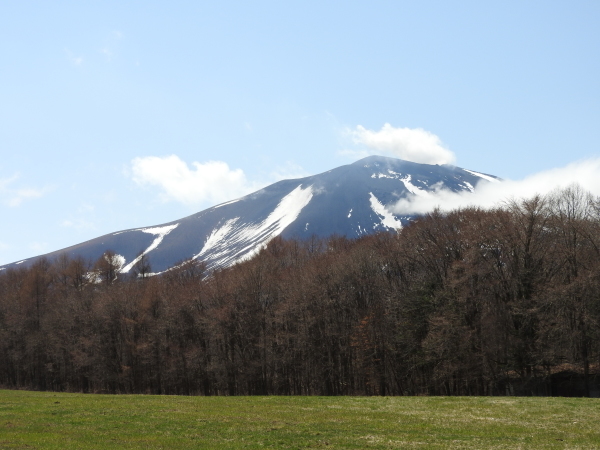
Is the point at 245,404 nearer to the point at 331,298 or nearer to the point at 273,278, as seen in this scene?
the point at 331,298

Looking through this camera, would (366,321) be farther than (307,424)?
Yes

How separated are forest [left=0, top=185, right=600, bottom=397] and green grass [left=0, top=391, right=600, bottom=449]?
14.1 meters

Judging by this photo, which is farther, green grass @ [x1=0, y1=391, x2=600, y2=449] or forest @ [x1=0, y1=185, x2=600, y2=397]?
forest @ [x1=0, y1=185, x2=600, y2=397]

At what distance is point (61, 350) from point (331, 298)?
45.0m

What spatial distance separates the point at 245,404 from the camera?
34594mm

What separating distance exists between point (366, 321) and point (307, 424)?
35.8 m

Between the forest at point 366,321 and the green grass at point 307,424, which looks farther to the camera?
the forest at point 366,321

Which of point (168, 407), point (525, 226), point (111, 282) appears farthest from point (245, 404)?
point (111, 282)

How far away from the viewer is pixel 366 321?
197 feet

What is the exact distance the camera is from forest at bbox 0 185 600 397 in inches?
1895

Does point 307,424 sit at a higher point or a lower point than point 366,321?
lower

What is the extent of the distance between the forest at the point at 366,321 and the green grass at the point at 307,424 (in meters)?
14.1

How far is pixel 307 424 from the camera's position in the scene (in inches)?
982

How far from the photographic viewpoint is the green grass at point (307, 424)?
20016 mm
